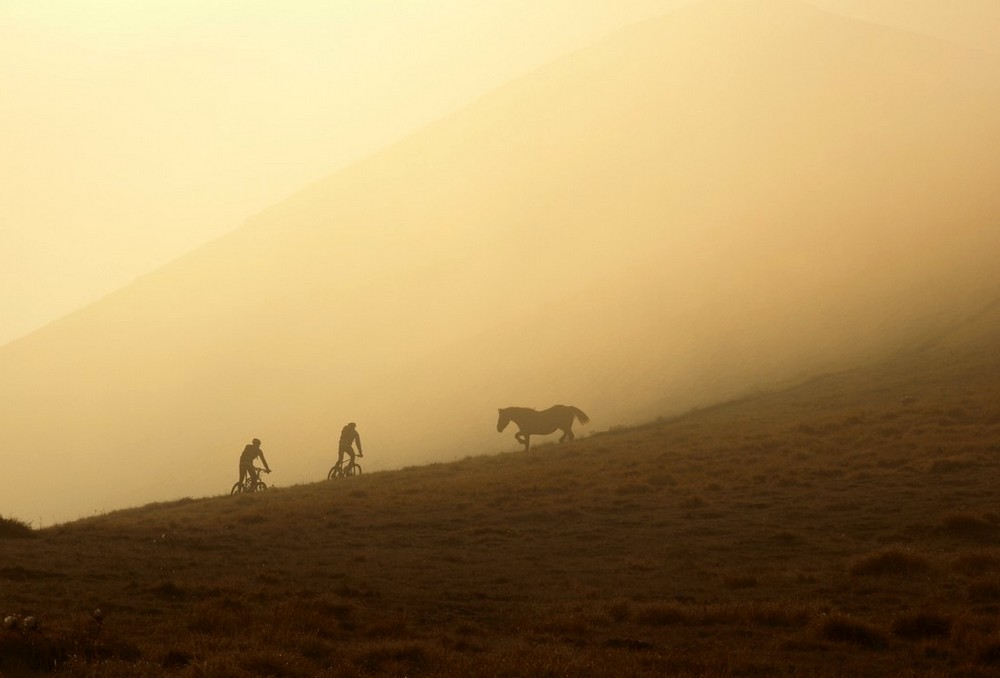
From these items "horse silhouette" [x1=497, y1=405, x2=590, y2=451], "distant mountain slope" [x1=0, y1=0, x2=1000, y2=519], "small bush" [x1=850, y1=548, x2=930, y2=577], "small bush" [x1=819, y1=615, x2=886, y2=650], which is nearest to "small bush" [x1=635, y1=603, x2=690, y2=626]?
"small bush" [x1=819, y1=615, x2=886, y2=650]

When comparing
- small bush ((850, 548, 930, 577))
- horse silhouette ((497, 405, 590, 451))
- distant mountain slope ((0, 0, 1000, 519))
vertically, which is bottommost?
small bush ((850, 548, 930, 577))

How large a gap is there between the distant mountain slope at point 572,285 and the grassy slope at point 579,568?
93.0 ft

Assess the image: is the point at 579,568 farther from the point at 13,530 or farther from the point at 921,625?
the point at 13,530

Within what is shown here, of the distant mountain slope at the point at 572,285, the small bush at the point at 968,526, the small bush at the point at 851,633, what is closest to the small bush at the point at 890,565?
the small bush at the point at 968,526

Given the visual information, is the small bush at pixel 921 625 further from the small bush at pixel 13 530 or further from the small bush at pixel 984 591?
the small bush at pixel 13 530

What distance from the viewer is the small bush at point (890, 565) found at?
1770 cm

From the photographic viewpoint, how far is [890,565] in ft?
58.4

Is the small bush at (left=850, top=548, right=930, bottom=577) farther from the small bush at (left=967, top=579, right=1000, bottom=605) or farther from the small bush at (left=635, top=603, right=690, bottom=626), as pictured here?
the small bush at (left=635, top=603, right=690, bottom=626)

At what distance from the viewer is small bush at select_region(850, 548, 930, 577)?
1770 centimetres

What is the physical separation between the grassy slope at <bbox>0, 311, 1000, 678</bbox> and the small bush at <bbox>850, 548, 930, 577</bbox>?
0.12 ft

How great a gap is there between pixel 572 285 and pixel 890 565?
10111cm

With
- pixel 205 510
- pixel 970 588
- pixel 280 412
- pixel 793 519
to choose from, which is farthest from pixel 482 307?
pixel 970 588

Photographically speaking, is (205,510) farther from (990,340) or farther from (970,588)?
(990,340)

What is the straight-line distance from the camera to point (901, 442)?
31.9 m
